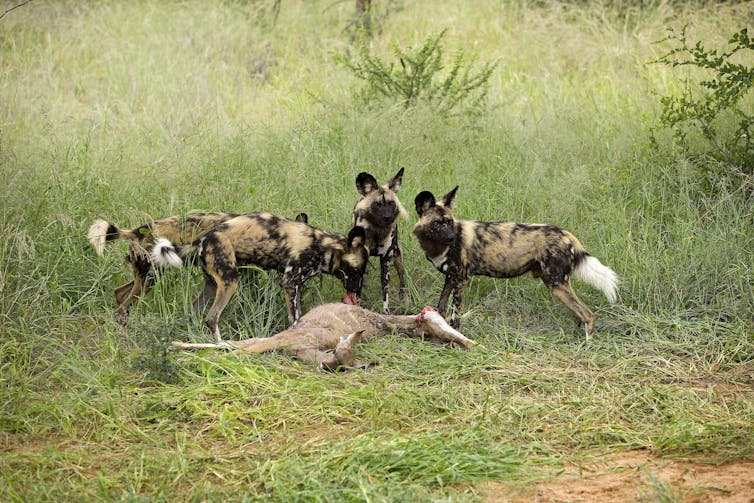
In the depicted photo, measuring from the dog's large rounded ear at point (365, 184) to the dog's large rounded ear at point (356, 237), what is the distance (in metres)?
0.45

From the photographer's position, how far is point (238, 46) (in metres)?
9.53

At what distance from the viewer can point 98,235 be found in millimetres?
4965

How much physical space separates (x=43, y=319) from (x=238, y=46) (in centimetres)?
544

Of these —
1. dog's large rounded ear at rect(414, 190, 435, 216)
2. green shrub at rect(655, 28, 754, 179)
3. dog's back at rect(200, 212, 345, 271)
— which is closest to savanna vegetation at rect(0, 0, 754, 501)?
green shrub at rect(655, 28, 754, 179)

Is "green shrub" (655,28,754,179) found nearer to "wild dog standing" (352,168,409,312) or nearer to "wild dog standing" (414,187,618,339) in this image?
"wild dog standing" (414,187,618,339)

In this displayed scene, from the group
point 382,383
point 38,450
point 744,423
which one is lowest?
point 38,450

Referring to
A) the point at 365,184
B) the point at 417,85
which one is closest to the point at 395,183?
the point at 365,184

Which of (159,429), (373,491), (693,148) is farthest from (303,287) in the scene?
(693,148)

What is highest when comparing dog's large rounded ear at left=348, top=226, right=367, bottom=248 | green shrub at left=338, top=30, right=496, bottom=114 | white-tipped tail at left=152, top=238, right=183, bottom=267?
green shrub at left=338, top=30, right=496, bottom=114

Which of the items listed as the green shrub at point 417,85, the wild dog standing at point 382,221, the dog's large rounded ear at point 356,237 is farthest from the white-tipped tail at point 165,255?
the green shrub at point 417,85

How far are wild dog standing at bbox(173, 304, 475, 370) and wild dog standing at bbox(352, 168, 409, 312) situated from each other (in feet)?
1.92

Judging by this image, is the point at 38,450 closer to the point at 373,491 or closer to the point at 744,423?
the point at 373,491

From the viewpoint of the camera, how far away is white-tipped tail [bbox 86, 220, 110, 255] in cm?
495

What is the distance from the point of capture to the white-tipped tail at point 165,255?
187 inches
